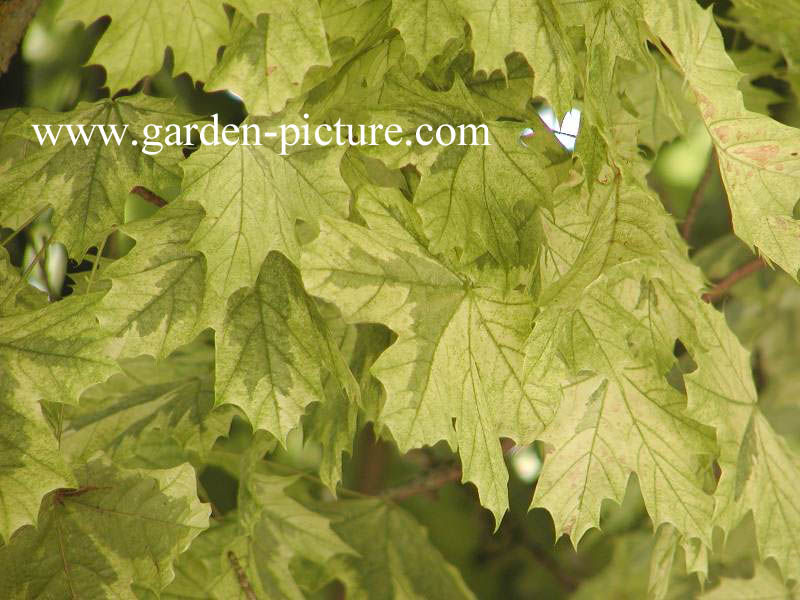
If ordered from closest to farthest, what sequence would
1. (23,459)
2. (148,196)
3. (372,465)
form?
(23,459), (148,196), (372,465)

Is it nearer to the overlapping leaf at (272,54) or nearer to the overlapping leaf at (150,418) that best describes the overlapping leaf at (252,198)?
the overlapping leaf at (272,54)

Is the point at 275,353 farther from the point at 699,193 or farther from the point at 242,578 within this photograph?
the point at 699,193

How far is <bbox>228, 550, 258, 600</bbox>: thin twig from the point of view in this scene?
2.87 feet

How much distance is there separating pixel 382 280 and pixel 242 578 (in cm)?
33

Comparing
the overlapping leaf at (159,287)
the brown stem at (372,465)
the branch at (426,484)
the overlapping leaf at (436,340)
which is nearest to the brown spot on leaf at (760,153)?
the overlapping leaf at (436,340)

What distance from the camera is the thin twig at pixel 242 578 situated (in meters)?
0.87

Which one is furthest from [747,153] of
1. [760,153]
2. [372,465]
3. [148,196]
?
[372,465]

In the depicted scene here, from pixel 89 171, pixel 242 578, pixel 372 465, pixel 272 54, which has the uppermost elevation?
pixel 272 54

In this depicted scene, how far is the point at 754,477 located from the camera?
2.96ft

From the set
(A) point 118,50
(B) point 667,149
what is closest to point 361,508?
(A) point 118,50

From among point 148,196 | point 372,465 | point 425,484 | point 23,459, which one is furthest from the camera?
point 372,465

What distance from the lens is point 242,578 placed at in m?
0.88

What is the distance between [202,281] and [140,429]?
22cm

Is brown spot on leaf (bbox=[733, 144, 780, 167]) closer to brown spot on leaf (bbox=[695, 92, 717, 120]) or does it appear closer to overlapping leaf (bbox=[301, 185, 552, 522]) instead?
brown spot on leaf (bbox=[695, 92, 717, 120])
